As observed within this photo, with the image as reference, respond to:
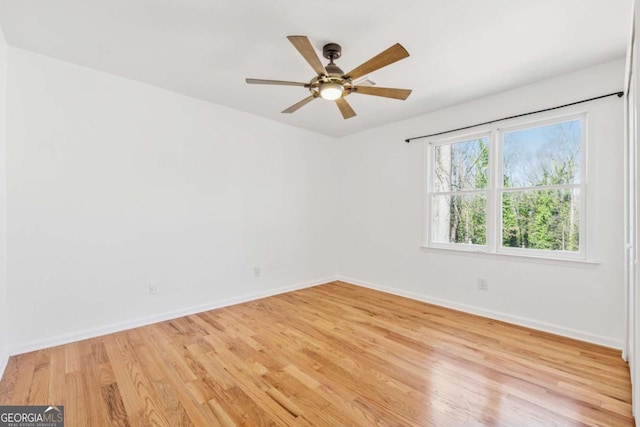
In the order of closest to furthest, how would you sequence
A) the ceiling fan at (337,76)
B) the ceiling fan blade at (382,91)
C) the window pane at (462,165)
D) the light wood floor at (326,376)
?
1. the light wood floor at (326,376)
2. the ceiling fan at (337,76)
3. the ceiling fan blade at (382,91)
4. the window pane at (462,165)

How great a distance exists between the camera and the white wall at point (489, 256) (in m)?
2.61

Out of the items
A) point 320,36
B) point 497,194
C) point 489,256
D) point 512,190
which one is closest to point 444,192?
point 497,194

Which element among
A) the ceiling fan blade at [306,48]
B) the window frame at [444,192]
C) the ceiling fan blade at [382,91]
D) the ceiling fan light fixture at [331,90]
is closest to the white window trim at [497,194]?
the window frame at [444,192]

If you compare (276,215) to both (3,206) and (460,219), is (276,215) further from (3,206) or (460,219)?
(3,206)

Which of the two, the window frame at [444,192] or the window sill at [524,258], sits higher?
the window frame at [444,192]

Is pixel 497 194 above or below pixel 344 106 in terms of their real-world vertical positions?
below

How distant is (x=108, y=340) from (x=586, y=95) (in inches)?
196

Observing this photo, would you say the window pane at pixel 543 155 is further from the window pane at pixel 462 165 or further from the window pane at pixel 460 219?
the window pane at pixel 460 219

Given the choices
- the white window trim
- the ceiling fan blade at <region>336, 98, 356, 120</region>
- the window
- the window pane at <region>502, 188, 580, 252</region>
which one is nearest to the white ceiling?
the ceiling fan blade at <region>336, 98, 356, 120</region>

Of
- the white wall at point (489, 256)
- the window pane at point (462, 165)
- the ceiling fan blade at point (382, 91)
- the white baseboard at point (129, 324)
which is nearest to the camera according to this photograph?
the ceiling fan blade at point (382, 91)

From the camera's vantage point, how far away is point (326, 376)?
6.96ft

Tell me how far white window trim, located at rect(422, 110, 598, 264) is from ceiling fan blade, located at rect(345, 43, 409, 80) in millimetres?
2062

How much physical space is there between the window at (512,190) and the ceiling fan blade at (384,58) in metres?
2.09

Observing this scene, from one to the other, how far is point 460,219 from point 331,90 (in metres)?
2.48
